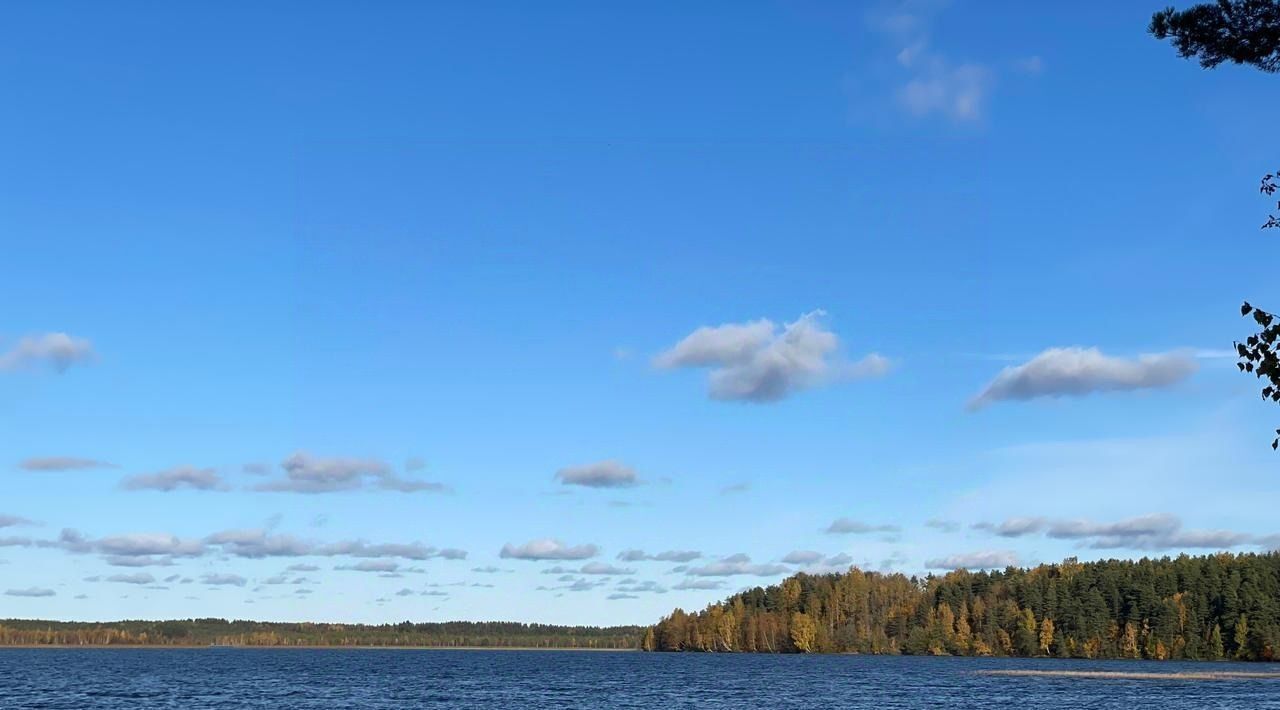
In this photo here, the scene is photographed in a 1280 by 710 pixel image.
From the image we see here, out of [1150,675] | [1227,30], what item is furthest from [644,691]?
[1227,30]

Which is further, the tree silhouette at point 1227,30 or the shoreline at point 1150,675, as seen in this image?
the shoreline at point 1150,675

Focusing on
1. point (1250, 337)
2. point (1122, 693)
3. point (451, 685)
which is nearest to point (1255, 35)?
point (1250, 337)

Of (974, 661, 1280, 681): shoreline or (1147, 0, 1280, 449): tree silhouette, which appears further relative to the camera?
(974, 661, 1280, 681): shoreline

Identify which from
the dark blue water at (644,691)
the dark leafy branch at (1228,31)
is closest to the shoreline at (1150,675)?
the dark blue water at (644,691)

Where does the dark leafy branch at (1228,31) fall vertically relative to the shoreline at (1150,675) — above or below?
above

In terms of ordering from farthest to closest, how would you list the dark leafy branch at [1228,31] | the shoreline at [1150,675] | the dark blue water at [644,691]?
1. the shoreline at [1150,675]
2. the dark blue water at [644,691]
3. the dark leafy branch at [1228,31]

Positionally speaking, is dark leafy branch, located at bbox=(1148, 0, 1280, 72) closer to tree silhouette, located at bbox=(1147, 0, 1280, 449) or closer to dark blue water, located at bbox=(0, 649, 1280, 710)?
tree silhouette, located at bbox=(1147, 0, 1280, 449)

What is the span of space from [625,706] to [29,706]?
47356 millimetres

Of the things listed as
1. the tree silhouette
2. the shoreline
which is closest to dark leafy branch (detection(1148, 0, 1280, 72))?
the tree silhouette

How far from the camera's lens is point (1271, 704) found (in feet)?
323

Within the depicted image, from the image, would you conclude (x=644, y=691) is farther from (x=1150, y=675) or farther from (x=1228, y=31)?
(x=1228, y=31)

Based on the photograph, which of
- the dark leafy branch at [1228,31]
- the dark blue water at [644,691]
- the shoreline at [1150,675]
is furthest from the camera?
the shoreline at [1150,675]

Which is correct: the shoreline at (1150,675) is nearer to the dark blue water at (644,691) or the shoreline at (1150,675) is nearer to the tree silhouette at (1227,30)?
the dark blue water at (644,691)

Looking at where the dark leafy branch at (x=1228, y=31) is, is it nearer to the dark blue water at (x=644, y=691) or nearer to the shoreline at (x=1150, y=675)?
the dark blue water at (x=644, y=691)
